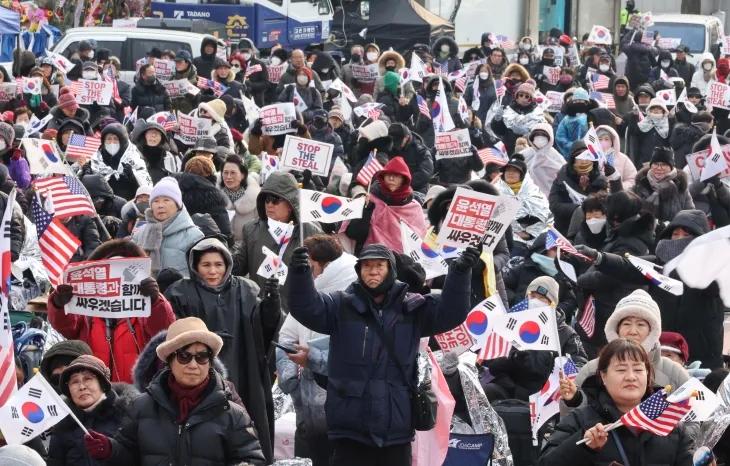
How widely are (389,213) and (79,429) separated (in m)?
4.10

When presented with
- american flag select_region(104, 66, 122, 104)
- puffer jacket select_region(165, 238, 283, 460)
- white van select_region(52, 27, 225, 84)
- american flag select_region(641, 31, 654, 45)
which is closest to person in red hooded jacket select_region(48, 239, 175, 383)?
puffer jacket select_region(165, 238, 283, 460)

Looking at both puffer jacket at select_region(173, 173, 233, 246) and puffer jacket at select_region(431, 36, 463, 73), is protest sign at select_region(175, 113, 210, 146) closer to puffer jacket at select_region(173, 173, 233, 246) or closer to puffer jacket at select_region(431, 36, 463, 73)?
puffer jacket at select_region(173, 173, 233, 246)

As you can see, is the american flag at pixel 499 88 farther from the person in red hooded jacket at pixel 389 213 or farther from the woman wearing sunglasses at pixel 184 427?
the woman wearing sunglasses at pixel 184 427

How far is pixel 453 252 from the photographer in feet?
31.6

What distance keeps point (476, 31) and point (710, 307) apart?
2641cm

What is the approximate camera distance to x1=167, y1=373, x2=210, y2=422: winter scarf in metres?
6.00

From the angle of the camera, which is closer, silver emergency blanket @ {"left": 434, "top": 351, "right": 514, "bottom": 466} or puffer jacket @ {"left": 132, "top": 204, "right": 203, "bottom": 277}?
silver emergency blanket @ {"left": 434, "top": 351, "right": 514, "bottom": 466}

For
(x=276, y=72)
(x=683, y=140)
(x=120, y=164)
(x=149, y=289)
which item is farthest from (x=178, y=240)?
(x=276, y=72)

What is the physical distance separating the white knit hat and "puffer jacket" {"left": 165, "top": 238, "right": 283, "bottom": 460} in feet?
5.17

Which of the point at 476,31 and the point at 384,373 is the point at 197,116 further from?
the point at 476,31

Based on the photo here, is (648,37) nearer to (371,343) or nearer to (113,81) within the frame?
(113,81)

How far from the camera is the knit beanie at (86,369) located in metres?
6.68

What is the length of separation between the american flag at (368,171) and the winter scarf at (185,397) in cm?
656

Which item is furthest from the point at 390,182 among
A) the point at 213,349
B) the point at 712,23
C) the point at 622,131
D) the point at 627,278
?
the point at 712,23
